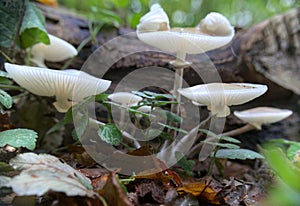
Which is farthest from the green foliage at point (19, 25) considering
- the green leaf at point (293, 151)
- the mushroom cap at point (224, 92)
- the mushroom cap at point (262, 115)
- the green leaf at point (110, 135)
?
the green leaf at point (293, 151)

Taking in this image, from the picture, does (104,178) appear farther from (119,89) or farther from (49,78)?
(119,89)

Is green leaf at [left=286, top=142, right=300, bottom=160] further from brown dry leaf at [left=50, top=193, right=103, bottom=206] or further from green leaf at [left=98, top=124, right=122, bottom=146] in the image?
brown dry leaf at [left=50, top=193, right=103, bottom=206]

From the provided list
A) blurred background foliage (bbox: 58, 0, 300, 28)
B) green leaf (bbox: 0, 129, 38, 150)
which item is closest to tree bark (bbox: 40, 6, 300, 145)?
green leaf (bbox: 0, 129, 38, 150)

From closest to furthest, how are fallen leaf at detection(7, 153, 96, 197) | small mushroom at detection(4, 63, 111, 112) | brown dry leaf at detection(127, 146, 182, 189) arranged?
fallen leaf at detection(7, 153, 96, 197)
brown dry leaf at detection(127, 146, 182, 189)
small mushroom at detection(4, 63, 111, 112)

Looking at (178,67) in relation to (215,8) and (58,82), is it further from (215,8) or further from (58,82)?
(215,8)

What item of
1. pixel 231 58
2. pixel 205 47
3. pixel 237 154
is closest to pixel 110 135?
pixel 237 154

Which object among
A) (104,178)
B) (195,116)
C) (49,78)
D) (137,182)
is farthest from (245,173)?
(49,78)

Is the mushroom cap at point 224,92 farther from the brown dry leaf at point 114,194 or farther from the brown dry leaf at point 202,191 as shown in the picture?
the brown dry leaf at point 114,194
